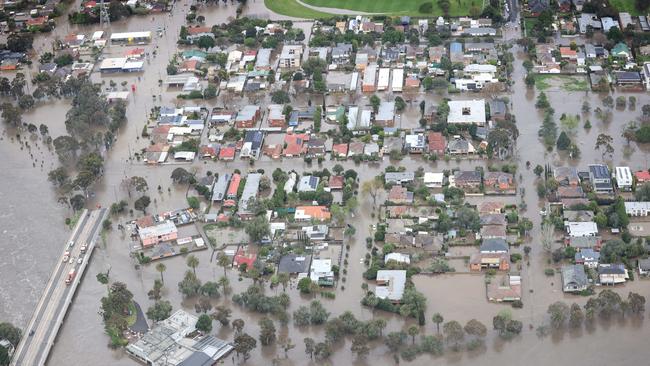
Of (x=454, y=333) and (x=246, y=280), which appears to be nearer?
(x=454, y=333)

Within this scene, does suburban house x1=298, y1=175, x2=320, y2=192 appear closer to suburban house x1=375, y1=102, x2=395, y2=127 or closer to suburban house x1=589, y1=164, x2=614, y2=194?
suburban house x1=375, y1=102, x2=395, y2=127

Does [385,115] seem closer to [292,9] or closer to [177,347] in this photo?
[292,9]

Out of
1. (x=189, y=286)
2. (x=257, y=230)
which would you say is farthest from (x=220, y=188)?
(x=189, y=286)

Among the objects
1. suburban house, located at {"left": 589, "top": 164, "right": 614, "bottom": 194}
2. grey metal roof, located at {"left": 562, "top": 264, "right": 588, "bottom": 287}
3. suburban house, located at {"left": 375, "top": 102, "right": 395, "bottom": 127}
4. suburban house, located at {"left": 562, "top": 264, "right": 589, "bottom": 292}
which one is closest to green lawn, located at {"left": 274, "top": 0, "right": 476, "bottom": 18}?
suburban house, located at {"left": 375, "top": 102, "right": 395, "bottom": 127}

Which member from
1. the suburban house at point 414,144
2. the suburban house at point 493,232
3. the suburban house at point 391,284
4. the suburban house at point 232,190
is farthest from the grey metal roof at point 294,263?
the suburban house at point 414,144

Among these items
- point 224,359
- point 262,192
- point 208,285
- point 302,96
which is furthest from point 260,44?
point 224,359

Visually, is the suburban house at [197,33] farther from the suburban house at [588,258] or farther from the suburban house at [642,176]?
the suburban house at [588,258]
